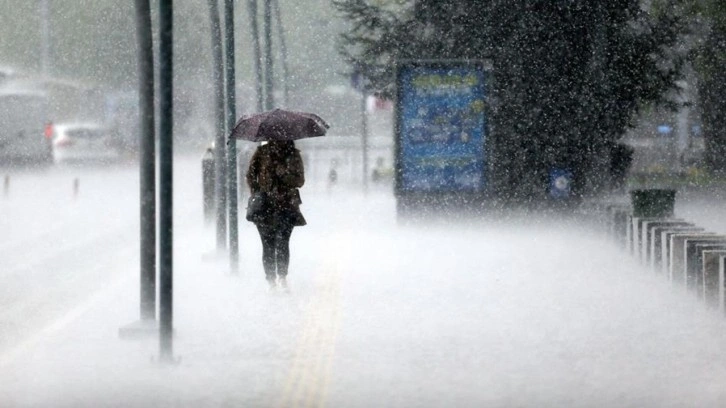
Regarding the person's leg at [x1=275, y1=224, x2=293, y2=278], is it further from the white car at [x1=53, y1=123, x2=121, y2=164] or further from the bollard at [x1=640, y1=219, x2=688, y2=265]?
the white car at [x1=53, y1=123, x2=121, y2=164]

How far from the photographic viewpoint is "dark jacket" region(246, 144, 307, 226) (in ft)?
52.0

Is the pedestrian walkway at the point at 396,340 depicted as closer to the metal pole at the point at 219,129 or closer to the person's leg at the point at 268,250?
the person's leg at the point at 268,250

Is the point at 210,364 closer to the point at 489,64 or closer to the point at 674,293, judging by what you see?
the point at 674,293

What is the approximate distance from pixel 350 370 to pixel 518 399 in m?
1.55

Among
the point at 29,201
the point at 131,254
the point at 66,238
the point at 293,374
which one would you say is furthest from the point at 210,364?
the point at 29,201

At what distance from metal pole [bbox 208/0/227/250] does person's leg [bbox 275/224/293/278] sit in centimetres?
352

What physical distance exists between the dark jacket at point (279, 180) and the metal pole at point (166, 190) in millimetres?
4339

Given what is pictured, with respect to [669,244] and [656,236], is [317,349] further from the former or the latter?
[656,236]

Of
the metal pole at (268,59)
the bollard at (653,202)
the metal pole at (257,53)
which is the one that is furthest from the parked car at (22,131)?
the bollard at (653,202)

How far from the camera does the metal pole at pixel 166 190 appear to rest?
37.2 feet

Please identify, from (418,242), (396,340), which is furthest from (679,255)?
(418,242)

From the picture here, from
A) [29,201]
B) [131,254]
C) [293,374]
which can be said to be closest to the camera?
[293,374]

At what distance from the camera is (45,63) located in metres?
67.2

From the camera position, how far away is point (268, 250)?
1606 cm
